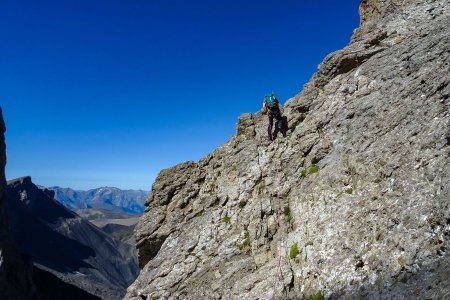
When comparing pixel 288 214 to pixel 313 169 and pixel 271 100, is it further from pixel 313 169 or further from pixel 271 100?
pixel 271 100

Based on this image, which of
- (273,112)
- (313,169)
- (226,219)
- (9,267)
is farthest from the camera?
(9,267)

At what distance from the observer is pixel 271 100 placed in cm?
2527

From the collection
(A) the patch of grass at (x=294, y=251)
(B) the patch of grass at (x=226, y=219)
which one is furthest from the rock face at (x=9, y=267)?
(A) the patch of grass at (x=294, y=251)

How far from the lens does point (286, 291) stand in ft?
55.5

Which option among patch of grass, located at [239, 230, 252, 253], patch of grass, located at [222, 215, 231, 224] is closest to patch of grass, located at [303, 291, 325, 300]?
patch of grass, located at [239, 230, 252, 253]

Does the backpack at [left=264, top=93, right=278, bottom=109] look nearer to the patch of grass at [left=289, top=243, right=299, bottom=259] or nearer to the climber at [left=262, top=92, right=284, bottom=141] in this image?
the climber at [left=262, top=92, right=284, bottom=141]

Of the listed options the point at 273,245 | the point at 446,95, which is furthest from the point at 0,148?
the point at 446,95

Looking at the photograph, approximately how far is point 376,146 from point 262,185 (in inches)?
304

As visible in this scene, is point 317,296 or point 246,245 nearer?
point 317,296

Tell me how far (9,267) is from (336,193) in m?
97.0

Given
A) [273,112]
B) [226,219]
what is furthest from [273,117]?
[226,219]

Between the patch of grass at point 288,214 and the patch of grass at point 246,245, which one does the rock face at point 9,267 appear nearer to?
the patch of grass at point 246,245

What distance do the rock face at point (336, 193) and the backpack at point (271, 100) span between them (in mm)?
1594

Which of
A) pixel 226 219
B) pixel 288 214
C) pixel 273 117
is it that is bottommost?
pixel 288 214
